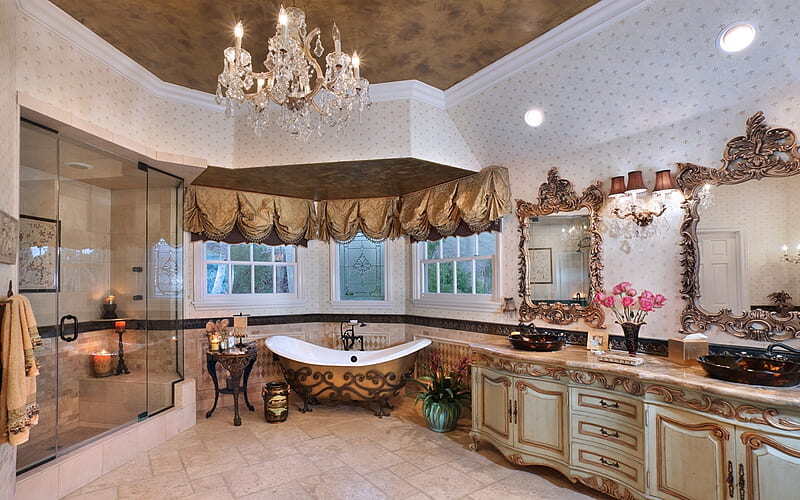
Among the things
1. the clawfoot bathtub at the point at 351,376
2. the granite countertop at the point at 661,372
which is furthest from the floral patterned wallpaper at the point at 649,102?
the clawfoot bathtub at the point at 351,376

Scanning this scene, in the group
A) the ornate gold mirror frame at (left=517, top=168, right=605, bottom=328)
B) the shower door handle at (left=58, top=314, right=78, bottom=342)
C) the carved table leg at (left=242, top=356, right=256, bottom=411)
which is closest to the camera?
the shower door handle at (left=58, top=314, right=78, bottom=342)

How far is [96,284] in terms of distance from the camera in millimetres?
3668

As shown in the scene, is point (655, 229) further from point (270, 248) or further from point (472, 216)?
point (270, 248)

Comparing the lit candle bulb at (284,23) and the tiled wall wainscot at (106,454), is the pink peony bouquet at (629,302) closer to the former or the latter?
the lit candle bulb at (284,23)

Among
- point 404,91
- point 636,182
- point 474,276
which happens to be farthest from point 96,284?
point 636,182

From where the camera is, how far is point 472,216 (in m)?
4.33

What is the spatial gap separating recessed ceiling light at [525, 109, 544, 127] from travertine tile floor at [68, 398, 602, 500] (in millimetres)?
2690

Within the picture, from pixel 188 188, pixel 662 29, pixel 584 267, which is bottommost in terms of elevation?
pixel 584 267

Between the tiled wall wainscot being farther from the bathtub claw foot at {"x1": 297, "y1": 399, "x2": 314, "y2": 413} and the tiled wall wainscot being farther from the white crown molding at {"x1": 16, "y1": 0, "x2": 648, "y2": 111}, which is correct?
the white crown molding at {"x1": 16, "y1": 0, "x2": 648, "y2": 111}

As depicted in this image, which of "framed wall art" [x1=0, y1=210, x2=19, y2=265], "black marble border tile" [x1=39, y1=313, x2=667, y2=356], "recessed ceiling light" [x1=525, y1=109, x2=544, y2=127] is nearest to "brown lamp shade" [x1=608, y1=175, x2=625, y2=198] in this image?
"recessed ceiling light" [x1=525, y1=109, x2=544, y2=127]

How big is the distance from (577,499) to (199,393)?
12.7 feet

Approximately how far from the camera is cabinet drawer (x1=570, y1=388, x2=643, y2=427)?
8.54ft

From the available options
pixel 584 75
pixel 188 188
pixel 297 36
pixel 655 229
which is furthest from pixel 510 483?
pixel 188 188

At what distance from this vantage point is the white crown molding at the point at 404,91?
387cm
